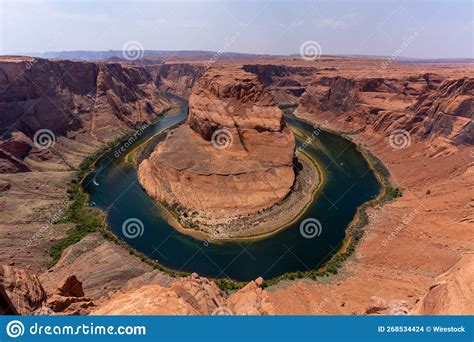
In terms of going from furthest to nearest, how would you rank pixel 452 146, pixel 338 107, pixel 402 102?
pixel 338 107 < pixel 402 102 < pixel 452 146

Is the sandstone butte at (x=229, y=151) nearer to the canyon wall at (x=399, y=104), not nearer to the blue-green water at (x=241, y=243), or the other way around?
the canyon wall at (x=399, y=104)

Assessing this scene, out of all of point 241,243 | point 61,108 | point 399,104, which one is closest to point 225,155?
point 241,243

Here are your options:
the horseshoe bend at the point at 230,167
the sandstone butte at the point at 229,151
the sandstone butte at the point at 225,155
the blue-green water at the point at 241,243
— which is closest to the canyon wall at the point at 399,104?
the sandstone butte at the point at 229,151

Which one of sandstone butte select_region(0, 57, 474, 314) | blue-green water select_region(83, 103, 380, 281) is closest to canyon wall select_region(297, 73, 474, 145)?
sandstone butte select_region(0, 57, 474, 314)

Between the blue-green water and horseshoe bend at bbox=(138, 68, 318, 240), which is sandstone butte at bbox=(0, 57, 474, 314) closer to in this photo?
the blue-green water

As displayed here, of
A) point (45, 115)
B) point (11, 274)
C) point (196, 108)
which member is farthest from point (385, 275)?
point (45, 115)
